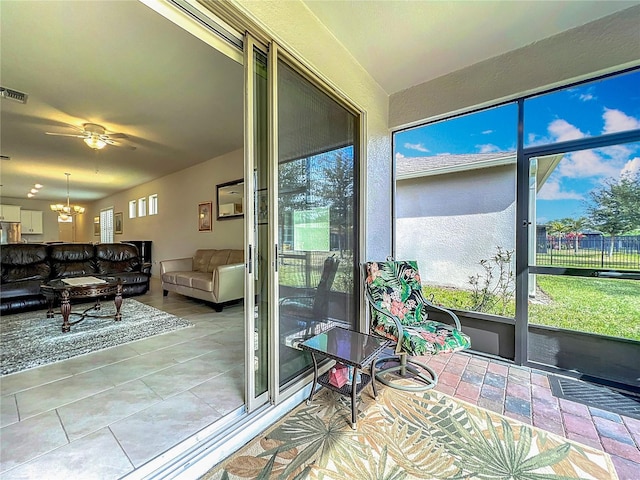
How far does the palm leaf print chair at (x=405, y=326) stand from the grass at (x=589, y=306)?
85cm

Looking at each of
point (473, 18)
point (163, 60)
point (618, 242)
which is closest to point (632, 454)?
point (618, 242)

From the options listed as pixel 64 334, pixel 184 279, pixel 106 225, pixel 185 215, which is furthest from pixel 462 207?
pixel 106 225

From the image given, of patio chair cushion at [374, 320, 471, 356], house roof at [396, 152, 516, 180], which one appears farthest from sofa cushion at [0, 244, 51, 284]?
house roof at [396, 152, 516, 180]

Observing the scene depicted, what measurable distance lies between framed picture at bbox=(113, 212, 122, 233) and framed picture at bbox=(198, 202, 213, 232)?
4763 millimetres

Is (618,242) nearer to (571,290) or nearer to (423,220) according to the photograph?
(571,290)

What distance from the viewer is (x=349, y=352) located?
69.3 inches

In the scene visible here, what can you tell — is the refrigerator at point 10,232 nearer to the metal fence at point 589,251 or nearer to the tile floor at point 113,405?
the tile floor at point 113,405

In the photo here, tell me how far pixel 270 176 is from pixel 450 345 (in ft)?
5.64

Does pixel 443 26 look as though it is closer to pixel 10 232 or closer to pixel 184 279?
pixel 184 279

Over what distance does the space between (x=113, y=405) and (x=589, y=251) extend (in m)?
3.71

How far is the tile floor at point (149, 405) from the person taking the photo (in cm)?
137

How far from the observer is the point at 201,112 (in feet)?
11.7

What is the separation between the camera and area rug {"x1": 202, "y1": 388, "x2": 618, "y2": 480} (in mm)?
1333

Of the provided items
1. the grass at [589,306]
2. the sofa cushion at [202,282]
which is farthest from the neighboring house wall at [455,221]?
the sofa cushion at [202,282]
